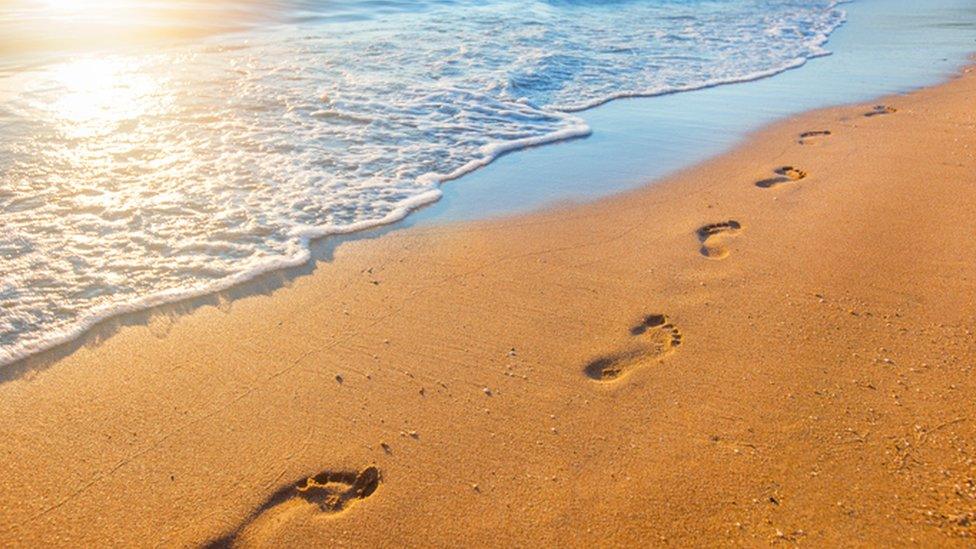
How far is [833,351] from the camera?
8.87 ft

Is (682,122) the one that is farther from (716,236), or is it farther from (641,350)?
(641,350)

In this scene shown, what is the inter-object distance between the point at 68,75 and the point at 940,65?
1076cm

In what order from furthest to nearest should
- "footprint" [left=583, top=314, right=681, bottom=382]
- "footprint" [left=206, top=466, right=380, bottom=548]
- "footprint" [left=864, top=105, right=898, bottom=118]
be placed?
1. "footprint" [left=864, top=105, right=898, bottom=118]
2. "footprint" [left=583, top=314, right=681, bottom=382]
3. "footprint" [left=206, top=466, right=380, bottom=548]

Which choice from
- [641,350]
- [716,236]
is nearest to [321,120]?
[716,236]

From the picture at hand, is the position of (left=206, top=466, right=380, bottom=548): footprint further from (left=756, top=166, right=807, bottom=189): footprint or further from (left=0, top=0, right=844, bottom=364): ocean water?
(left=756, top=166, right=807, bottom=189): footprint

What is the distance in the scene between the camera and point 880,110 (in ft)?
20.9

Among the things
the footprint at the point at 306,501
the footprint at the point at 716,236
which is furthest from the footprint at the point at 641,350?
the footprint at the point at 306,501

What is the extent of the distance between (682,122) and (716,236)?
9.05 feet

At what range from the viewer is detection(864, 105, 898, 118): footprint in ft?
20.5

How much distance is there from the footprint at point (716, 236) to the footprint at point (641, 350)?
2.62 feet

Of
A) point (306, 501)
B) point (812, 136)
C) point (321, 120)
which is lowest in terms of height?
point (306, 501)

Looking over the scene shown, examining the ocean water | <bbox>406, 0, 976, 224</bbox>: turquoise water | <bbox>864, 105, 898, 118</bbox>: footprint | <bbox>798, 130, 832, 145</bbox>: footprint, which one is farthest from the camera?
<bbox>864, 105, 898, 118</bbox>: footprint

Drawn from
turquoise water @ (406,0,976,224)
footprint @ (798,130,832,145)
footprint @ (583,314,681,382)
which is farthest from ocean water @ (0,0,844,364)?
footprint @ (798,130,832,145)

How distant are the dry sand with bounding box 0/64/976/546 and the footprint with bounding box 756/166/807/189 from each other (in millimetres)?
785
